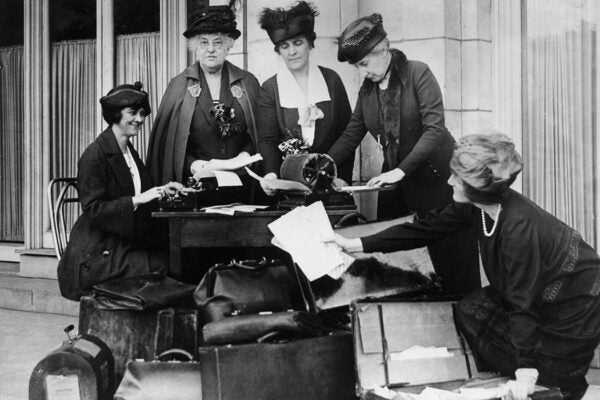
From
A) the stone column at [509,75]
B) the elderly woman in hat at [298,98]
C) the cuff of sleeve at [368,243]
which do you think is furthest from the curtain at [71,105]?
the cuff of sleeve at [368,243]

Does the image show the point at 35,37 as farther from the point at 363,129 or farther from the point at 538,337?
the point at 538,337

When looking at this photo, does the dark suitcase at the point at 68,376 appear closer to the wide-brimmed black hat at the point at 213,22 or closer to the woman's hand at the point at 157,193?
the woman's hand at the point at 157,193

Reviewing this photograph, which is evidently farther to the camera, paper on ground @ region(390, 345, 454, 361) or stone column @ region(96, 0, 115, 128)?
stone column @ region(96, 0, 115, 128)

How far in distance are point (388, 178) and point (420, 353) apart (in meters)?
1.24

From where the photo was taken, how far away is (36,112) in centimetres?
936

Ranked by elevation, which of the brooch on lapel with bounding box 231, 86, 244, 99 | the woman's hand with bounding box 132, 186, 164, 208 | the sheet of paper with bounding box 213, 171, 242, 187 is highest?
the brooch on lapel with bounding box 231, 86, 244, 99

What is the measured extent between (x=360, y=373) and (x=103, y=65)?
5.45 m

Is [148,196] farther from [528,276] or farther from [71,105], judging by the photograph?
[71,105]

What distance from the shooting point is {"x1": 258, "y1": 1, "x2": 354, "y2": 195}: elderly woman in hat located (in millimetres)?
5973

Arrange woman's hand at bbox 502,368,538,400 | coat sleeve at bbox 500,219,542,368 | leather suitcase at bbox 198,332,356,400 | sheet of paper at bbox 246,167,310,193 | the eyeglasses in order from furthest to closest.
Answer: the eyeglasses, sheet of paper at bbox 246,167,310,193, leather suitcase at bbox 198,332,356,400, coat sleeve at bbox 500,219,542,368, woman's hand at bbox 502,368,538,400

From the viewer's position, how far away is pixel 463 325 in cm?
468

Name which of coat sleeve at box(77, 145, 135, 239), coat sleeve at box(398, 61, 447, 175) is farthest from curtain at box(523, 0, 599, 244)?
coat sleeve at box(77, 145, 135, 239)

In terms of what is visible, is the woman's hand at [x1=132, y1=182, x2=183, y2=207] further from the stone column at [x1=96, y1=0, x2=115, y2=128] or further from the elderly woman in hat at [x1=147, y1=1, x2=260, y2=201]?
the stone column at [x1=96, y1=0, x2=115, y2=128]

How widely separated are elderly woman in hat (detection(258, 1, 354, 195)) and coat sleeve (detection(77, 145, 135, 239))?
95 centimetres
